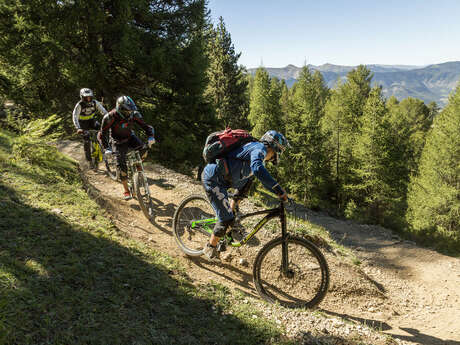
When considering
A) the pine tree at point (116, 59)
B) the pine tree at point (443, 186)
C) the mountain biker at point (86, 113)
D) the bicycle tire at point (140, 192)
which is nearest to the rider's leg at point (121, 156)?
the bicycle tire at point (140, 192)

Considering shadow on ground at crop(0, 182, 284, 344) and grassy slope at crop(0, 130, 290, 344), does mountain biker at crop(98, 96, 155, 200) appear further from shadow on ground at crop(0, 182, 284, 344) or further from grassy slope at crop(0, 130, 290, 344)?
shadow on ground at crop(0, 182, 284, 344)

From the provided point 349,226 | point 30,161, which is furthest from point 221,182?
point 349,226

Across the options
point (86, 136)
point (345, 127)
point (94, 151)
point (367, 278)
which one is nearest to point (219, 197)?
point (367, 278)

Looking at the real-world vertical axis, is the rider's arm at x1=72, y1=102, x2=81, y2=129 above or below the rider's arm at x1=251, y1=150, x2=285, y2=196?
above

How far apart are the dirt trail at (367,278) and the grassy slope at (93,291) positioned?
2.79ft

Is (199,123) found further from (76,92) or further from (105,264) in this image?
(105,264)

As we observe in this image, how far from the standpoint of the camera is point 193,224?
600 cm

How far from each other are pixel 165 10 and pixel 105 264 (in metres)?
16.3

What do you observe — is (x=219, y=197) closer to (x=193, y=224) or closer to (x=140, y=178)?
(x=193, y=224)

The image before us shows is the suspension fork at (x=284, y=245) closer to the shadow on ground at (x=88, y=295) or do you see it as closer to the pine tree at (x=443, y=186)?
the shadow on ground at (x=88, y=295)

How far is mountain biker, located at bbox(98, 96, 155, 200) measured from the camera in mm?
7250

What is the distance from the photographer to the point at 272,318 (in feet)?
14.0

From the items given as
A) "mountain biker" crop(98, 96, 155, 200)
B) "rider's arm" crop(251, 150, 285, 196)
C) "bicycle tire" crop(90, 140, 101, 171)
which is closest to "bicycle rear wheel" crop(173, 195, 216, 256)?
"rider's arm" crop(251, 150, 285, 196)

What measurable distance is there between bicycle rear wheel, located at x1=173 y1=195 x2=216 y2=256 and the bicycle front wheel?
1.47 m
